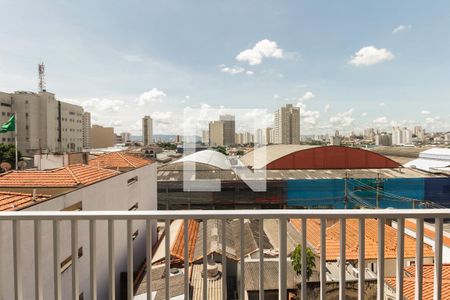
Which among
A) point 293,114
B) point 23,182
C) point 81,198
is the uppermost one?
point 293,114

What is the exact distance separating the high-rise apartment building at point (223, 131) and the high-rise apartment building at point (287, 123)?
10.4m

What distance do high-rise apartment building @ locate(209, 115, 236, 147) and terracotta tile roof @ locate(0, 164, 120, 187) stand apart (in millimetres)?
3786

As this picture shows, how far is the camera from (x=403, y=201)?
44.0ft

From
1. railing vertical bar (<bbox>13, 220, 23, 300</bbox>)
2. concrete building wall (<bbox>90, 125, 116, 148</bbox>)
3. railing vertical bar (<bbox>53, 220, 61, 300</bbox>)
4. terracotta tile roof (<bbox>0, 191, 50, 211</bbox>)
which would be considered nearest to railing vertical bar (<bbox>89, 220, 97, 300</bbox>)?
railing vertical bar (<bbox>53, 220, 61, 300</bbox>)

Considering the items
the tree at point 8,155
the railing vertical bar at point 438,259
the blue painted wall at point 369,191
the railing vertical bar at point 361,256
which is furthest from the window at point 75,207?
the tree at point 8,155

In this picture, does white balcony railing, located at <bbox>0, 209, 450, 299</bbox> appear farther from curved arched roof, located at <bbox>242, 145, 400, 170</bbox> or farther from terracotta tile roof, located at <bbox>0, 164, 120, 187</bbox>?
curved arched roof, located at <bbox>242, 145, 400, 170</bbox>

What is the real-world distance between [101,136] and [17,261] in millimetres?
66190

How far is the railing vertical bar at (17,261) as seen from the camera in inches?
45.3

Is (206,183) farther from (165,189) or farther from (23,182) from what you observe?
(23,182)

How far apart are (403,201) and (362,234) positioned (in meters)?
15.1

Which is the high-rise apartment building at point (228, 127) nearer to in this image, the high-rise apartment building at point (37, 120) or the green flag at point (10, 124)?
the green flag at point (10, 124)

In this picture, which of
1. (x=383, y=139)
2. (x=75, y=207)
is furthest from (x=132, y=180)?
(x=383, y=139)

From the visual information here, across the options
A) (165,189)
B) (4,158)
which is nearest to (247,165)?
(165,189)

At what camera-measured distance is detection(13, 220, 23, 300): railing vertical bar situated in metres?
1.15
